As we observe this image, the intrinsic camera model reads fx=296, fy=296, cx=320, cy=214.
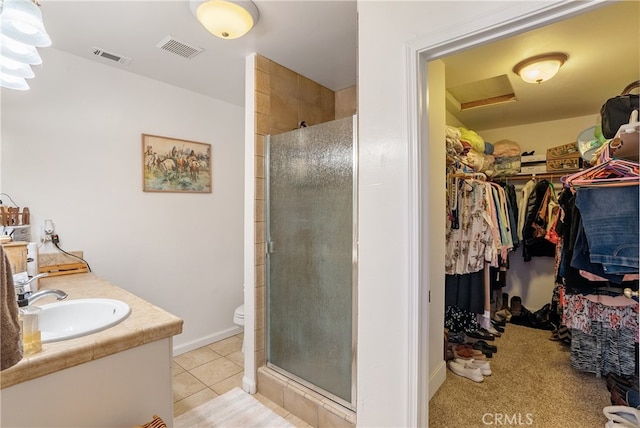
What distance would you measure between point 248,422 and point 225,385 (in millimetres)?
477

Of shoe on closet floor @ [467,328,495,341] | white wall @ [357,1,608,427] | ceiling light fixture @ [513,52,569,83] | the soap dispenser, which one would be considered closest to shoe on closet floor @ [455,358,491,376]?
shoe on closet floor @ [467,328,495,341]

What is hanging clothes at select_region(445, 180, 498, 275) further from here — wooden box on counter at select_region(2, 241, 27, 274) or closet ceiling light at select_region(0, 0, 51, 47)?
wooden box on counter at select_region(2, 241, 27, 274)

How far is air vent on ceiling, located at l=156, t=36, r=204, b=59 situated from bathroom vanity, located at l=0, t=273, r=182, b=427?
5.38 feet

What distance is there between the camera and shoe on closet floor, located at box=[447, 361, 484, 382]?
2.21 metres

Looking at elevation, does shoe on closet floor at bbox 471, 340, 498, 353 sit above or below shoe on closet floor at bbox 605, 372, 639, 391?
below

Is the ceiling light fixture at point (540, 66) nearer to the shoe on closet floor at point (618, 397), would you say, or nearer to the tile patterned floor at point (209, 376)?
the shoe on closet floor at point (618, 397)

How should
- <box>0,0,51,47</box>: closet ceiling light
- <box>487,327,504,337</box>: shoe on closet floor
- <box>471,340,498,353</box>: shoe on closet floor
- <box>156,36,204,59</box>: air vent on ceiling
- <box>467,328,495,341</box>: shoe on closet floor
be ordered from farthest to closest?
1. <box>487,327,504,337</box>: shoe on closet floor
2. <box>467,328,495,341</box>: shoe on closet floor
3. <box>471,340,498,353</box>: shoe on closet floor
4. <box>156,36,204,59</box>: air vent on ceiling
5. <box>0,0,51,47</box>: closet ceiling light

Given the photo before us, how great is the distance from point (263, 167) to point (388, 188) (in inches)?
43.1

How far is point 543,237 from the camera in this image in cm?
323

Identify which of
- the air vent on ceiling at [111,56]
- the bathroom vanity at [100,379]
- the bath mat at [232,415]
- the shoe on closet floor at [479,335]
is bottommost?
the bath mat at [232,415]

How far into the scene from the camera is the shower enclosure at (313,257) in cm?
171

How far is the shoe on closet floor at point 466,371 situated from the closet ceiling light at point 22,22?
3.09 meters

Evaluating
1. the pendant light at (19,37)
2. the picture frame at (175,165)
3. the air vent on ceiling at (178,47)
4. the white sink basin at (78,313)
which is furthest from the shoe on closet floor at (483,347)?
the pendant light at (19,37)

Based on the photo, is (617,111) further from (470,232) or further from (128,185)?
(128,185)
